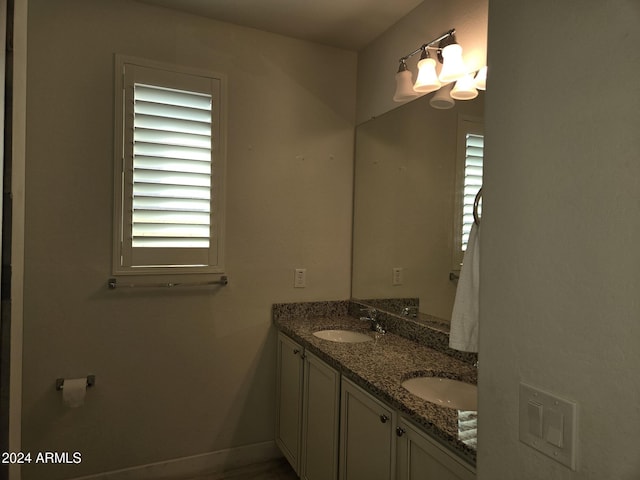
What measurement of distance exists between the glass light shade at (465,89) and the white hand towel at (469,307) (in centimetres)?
80

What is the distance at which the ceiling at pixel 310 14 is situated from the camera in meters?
2.25

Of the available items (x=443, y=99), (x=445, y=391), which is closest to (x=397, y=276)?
(x=445, y=391)

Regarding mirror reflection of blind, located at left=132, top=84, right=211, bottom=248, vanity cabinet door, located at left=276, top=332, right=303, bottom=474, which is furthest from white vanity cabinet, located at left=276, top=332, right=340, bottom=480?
mirror reflection of blind, located at left=132, top=84, right=211, bottom=248

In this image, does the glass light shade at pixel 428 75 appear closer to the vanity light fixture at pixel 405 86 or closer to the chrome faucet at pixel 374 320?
the vanity light fixture at pixel 405 86

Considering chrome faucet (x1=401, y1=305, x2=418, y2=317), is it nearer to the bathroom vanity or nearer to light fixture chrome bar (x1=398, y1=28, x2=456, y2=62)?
the bathroom vanity

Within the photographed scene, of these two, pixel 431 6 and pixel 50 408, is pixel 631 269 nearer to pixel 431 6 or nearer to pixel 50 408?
pixel 431 6

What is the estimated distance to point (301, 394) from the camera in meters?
2.22

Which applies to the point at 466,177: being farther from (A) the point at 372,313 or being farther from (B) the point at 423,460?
(B) the point at 423,460

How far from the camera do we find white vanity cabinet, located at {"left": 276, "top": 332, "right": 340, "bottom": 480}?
1.90 metres

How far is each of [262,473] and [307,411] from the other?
0.64 meters

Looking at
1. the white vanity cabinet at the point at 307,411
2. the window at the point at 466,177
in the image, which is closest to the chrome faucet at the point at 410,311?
the window at the point at 466,177

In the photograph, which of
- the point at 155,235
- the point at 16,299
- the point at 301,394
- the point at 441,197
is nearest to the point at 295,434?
the point at 301,394

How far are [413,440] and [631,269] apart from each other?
97 cm

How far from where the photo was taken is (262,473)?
248 cm
